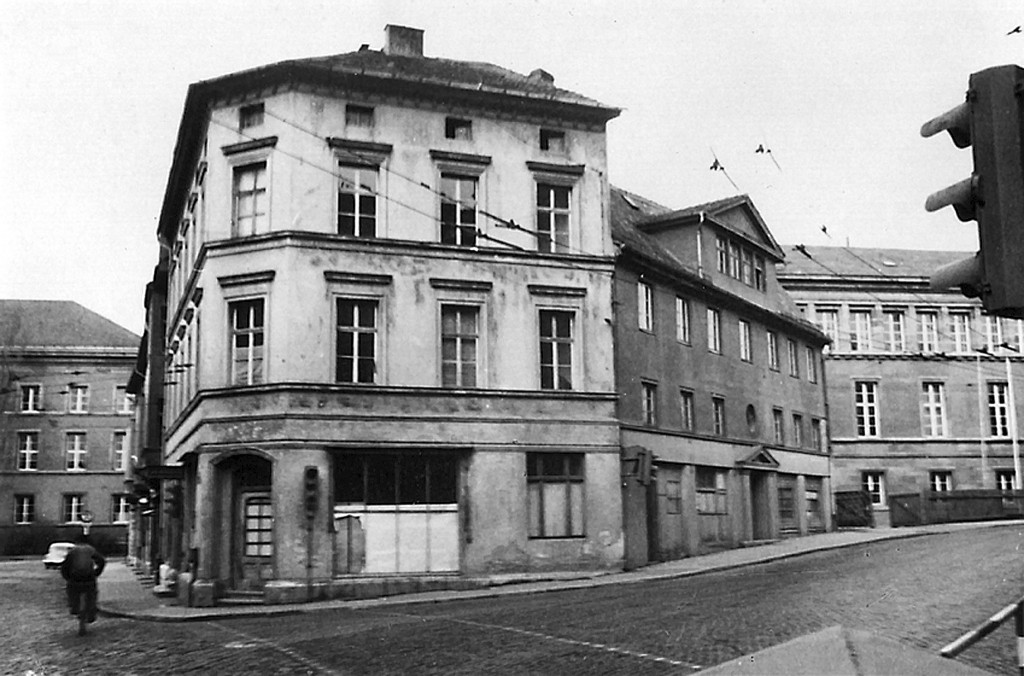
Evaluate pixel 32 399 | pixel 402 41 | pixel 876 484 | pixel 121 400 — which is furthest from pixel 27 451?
pixel 876 484

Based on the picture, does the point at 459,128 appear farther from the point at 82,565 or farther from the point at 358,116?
the point at 82,565

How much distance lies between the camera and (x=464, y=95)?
27625 mm

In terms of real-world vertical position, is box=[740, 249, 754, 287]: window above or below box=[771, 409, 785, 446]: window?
above

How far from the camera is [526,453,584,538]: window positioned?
1062 inches

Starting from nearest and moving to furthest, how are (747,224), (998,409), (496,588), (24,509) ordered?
1. (496,588)
2. (747,224)
3. (998,409)
4. (24,509)

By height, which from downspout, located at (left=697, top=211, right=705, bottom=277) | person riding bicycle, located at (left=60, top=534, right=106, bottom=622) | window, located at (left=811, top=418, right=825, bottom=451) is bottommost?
person riding bicycle, located at (left=60, top=534, right=106, bottom=622)

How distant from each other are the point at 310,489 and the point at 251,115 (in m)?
9.32

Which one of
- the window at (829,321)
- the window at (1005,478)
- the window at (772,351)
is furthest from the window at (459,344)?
the window at (1005,478)

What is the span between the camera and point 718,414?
3628cm

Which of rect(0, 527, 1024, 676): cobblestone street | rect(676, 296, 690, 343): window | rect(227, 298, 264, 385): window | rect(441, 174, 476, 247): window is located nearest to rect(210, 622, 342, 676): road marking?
rect(0, 527, 1024, 676): cobblestone street

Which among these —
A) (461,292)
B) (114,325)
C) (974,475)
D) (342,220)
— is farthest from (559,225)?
(114,325)

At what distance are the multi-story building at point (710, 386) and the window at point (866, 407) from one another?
1232 cm

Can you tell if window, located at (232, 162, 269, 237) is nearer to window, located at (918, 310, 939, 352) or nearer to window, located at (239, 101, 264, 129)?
window, located at (239, 101, 264, 129)

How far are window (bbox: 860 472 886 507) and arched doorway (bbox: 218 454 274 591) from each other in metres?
38.8
